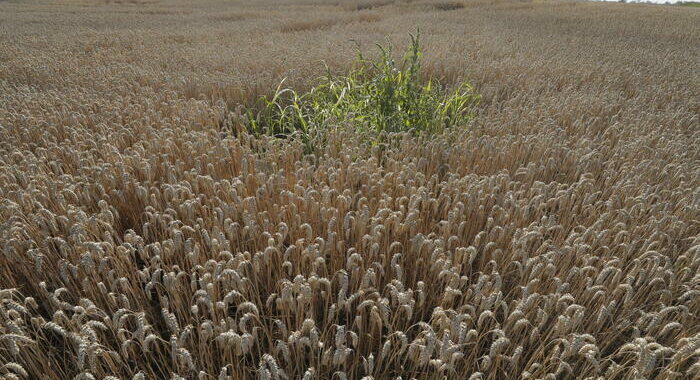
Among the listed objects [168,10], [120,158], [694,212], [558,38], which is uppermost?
[168,10]

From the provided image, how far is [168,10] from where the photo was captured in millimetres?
17062

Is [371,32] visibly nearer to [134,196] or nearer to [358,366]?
[134,196]

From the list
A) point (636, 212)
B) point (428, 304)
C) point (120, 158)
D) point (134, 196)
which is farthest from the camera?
point (120, 158)

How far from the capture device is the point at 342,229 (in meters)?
1.86

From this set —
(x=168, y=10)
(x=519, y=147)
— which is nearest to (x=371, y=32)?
(x=519, y=147)

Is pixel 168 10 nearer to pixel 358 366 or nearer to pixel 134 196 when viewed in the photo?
pixel 134 196

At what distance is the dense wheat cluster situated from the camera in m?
1.32

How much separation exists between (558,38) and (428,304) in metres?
8.11

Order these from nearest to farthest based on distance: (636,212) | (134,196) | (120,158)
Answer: (636,212) → (134,196) → (120,158)

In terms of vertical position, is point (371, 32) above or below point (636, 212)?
above

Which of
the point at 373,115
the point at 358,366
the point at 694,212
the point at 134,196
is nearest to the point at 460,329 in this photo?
the point at 358,366

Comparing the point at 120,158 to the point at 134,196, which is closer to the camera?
the point at 134,196

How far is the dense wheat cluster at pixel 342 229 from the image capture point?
132 cm

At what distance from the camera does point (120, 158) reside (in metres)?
2.46
